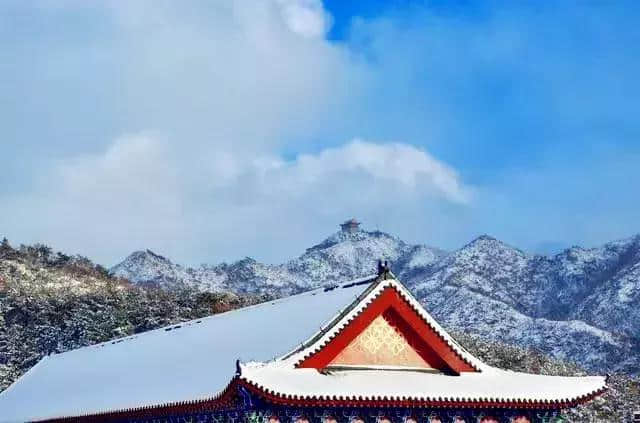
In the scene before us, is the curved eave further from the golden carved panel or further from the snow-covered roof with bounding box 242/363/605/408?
the golden carved panel

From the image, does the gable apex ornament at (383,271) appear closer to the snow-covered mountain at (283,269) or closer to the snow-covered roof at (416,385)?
the snow-covered roof at (416,385)

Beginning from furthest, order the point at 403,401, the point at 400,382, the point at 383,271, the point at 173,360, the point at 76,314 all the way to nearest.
A: the point at 76,314 < the point at 173,360 < the point at 383,271 < the point at 400,382 < the point at 403,401

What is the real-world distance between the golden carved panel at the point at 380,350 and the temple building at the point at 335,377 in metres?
0.02

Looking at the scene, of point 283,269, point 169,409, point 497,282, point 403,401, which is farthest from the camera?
point 283,269

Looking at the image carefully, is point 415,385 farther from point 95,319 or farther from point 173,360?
point 95,319

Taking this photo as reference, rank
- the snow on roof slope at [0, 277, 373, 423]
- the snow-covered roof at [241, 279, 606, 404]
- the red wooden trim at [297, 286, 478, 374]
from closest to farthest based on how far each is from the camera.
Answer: the snow-covered roof at [241, 279, 606, 404] → the red wooden trim at [297, 286, 478, 374] → the snow on roof slope at [0, 277, 373, 423]

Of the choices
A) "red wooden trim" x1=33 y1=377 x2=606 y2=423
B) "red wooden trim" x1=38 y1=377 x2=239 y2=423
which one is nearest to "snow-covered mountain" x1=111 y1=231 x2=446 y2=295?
"red wooden trim" x1=38 y1=377 x2=239 y2=423

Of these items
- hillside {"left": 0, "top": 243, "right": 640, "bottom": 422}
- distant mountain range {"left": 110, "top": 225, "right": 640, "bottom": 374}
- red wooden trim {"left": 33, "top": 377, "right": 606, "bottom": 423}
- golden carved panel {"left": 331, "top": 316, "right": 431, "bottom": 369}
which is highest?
distant mountain range {"left": 110, "top": 225, "right": 640, "bottom": 374}

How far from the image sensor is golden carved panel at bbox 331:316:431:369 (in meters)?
21.2

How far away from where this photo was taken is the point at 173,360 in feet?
84.4

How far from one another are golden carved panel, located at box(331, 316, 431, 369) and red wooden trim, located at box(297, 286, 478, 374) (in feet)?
0.57

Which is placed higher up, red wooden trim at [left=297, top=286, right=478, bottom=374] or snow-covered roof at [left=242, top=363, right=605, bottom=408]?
red wooden trim at [left=297, top=286, right=478, bottom=374]

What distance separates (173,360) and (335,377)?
268 inches

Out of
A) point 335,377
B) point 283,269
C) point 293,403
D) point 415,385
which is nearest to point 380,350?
point 415,385
